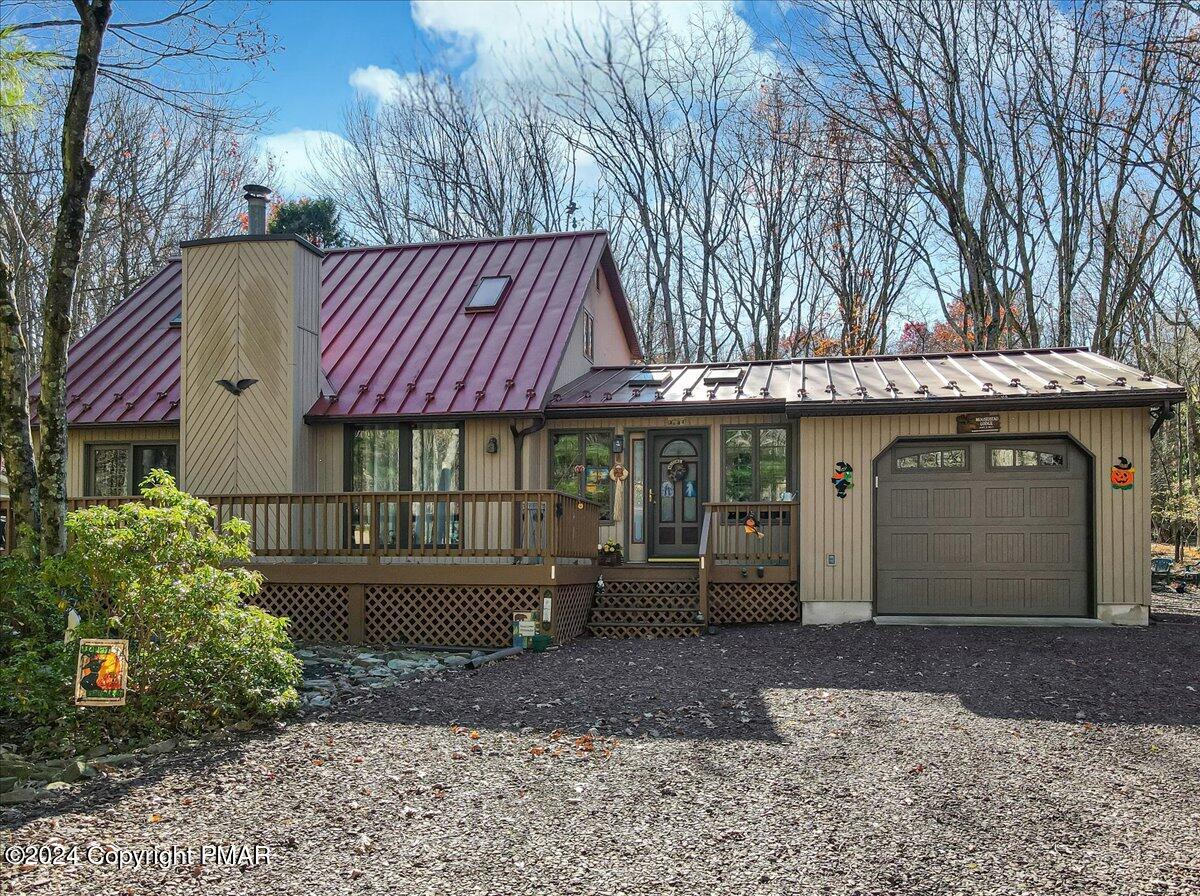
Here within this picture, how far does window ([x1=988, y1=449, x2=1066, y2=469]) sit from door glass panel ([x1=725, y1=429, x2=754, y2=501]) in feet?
10.9

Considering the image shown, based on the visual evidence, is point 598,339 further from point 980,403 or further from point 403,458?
point 980,403

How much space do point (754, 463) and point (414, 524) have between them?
494 centimetres

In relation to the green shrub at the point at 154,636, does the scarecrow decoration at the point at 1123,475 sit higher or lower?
higher

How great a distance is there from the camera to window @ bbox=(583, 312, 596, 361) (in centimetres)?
1709

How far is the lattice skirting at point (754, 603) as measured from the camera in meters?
13.1

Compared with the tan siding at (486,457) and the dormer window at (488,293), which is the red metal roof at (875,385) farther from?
the dormer window at (488,293)

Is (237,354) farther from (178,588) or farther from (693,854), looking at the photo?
(693,854)

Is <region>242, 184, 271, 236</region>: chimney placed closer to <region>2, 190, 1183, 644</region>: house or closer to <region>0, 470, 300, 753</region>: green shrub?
<region>2, 190, 1183, 644</region>: house

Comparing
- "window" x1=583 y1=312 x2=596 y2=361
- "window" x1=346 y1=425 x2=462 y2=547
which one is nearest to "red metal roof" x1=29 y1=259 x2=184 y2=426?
"window" x1=346 y1=425 x2=462 y2=547

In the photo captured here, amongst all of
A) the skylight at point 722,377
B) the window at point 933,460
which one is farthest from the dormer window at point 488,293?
the window at point 933,460

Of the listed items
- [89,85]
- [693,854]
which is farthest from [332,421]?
[693,854]

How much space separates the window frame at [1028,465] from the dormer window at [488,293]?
801 cm

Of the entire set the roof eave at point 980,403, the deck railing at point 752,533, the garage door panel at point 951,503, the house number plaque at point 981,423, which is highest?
the roof eave at point 980,403

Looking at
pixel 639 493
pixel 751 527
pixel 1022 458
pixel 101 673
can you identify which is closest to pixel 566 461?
pixel 639 493
